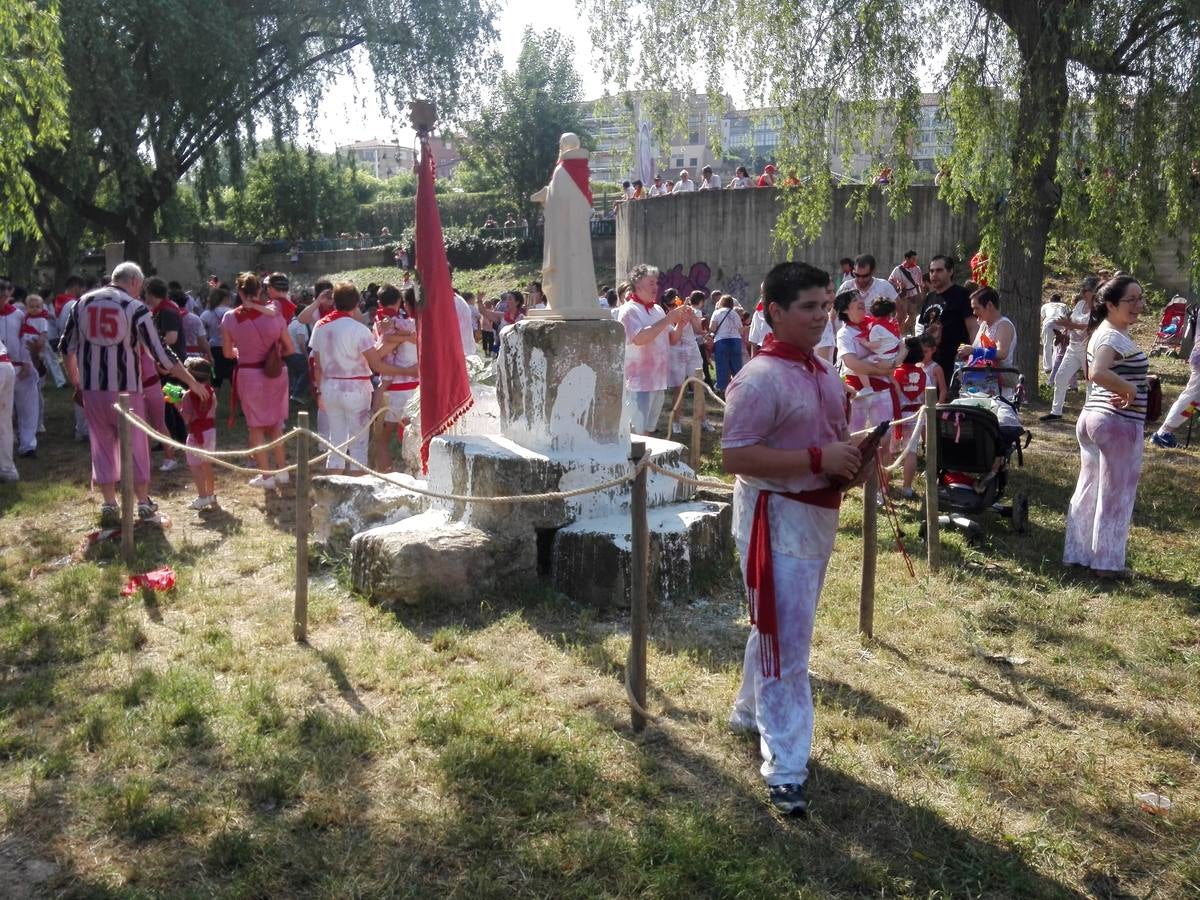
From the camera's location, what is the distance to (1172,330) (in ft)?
60.6

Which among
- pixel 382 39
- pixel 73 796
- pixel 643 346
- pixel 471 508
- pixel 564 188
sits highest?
pixel 382 39

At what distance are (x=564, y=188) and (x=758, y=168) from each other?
5269 centimetres

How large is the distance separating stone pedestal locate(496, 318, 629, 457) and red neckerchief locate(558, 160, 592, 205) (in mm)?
858

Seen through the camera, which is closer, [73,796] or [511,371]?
[73,796]

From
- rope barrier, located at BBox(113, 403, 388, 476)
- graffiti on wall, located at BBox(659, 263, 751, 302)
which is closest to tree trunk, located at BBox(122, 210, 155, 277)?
graffiti on wall, located at BBox(659, 263, 751, 302)

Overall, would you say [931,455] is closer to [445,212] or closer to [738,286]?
[738,286]

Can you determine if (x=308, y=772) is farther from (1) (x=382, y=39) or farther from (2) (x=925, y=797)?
(1) (x=382, y=39)

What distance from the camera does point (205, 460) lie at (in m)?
8.71

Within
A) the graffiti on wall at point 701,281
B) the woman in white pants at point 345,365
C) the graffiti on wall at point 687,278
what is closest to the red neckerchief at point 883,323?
the woman in white pants at point 345,365

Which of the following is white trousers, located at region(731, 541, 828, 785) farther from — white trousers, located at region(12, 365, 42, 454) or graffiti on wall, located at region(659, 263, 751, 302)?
graffiti on wall, located at region(659, 263, 751, 302)

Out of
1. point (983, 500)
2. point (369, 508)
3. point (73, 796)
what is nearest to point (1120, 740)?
point (983, 500)

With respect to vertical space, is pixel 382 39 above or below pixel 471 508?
above

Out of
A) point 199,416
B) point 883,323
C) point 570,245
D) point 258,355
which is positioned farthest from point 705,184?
point 570,245

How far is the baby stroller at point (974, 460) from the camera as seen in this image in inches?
289
